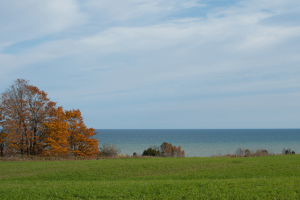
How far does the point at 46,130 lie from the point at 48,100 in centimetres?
461

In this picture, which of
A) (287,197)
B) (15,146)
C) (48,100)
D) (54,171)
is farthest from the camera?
(48,100)

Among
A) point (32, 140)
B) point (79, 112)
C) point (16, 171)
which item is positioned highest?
point (79, 112)

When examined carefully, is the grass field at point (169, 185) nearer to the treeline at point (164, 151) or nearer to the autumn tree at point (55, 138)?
the autumn tree at point (55, 138)

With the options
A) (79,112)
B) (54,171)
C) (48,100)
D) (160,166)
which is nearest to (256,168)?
(160,166)

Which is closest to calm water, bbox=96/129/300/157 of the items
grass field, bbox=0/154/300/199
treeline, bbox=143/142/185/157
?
treeline, bbox=143/142/185/157

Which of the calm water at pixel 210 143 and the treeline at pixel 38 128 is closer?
the treeline at pixel 38 128

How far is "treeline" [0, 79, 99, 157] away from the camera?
1154 inches

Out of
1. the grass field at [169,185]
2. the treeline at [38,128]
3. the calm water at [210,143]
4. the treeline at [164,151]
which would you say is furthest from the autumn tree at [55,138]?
the calm water at [210,143]

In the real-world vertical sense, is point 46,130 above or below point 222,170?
above

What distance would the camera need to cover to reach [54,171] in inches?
715

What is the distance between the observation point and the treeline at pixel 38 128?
2931 centimetres

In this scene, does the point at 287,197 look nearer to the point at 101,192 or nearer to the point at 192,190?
the point at 192,190

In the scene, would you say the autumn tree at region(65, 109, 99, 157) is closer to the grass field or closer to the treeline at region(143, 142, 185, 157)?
the treeline at region(143, 142, 185, 157)

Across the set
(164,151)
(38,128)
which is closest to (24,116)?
(38,128)
